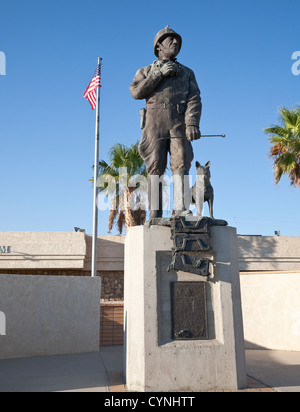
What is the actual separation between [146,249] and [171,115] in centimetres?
209

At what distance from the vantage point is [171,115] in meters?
5.55

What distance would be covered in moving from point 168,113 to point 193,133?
1.65ft

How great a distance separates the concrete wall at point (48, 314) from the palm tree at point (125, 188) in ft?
24.8

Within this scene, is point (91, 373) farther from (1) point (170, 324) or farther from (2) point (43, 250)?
(2) point (43, 250)

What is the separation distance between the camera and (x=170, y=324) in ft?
15.0

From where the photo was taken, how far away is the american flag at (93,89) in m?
14.5

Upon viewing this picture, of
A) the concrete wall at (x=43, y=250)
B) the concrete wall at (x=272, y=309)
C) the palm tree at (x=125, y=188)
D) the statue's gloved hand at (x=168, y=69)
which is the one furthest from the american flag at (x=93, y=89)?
the statue's gloved hand at (x=168, y=69)

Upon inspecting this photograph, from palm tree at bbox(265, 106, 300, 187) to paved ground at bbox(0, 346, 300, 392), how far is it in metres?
8.18

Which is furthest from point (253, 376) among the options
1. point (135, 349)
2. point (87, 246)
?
point (87, 246)

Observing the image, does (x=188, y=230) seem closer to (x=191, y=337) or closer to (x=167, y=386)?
(x=191, y=337)

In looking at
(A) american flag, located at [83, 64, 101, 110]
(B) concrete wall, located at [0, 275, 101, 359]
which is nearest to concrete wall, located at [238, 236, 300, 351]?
(B) concrete wall, located at [0, 275, 101, 359]

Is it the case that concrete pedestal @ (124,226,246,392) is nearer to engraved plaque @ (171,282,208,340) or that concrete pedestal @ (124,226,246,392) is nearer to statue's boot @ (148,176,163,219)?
engraved plaque @ (171,282,208,340)

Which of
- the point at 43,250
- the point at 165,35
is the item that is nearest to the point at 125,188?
the point at 43,250

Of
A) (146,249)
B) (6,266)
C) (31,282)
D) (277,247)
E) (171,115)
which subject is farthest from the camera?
(277,247)
